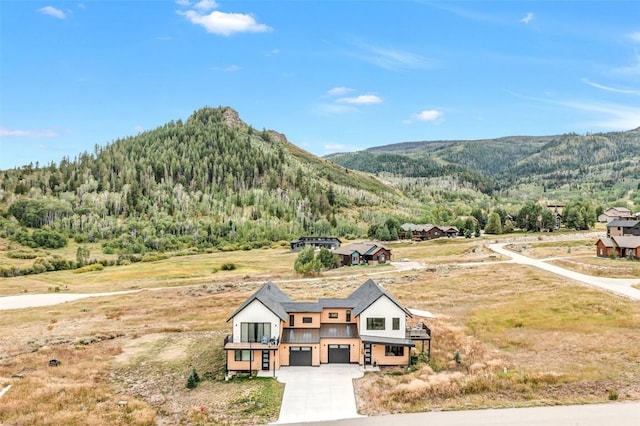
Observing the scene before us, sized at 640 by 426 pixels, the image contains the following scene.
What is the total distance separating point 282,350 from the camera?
45.8m

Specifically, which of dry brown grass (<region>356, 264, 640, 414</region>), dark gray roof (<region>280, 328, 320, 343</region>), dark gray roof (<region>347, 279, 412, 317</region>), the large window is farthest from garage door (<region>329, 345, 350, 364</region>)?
the large window

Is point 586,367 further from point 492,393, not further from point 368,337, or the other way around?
point 368,337

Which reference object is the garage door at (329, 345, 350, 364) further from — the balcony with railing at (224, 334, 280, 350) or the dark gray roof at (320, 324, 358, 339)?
the balcony with railing at (224, 334, 280, 350)

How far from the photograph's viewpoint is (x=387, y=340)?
45.6 meters

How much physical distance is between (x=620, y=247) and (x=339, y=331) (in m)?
79.7

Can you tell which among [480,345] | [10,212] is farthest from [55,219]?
[480,345]

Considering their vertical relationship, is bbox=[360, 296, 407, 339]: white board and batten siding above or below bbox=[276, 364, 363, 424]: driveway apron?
above

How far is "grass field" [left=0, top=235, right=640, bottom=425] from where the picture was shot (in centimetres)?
3653

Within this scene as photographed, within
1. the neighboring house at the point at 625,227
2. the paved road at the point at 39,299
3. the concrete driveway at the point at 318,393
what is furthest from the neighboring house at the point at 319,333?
the neighboring house at the point at 625,227

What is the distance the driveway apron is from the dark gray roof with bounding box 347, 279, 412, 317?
18.5 feet

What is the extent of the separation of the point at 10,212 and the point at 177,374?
604 ft

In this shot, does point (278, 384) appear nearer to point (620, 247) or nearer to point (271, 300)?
point (271, 300)

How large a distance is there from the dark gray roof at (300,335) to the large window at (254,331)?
2.16m

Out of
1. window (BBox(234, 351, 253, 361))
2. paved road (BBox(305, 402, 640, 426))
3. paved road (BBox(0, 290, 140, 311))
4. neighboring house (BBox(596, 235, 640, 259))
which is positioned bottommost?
paved road (BBox(0, 290, 140, 311))
